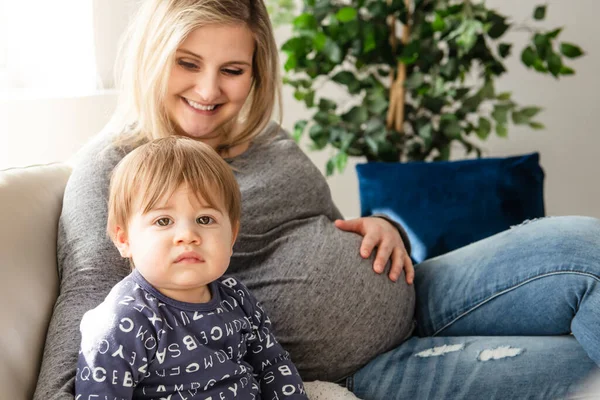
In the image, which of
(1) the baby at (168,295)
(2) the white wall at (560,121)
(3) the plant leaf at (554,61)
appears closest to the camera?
(1) the baby at (168,295)

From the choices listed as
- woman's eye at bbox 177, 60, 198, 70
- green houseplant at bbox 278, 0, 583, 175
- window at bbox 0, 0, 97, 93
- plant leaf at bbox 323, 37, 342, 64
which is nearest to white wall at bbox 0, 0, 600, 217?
green houseplant at bbox 278, 0, 583, 175

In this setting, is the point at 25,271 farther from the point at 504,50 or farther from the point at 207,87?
the point at 504,50

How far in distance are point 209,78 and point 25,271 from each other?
20.1 inches

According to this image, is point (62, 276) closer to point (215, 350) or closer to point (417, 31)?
point (215, 350)

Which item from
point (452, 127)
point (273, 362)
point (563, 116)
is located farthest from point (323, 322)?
point (563, 116)

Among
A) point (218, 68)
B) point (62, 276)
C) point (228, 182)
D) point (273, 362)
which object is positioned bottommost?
point (273, 362)

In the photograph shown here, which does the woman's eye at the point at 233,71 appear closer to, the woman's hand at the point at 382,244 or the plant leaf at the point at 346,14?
the woman's hand at the point at 382,244

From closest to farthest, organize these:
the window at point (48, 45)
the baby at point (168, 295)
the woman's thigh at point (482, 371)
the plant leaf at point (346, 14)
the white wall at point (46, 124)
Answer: the baby at point (168, 295), the woman's thigh at point (482, 371), the white wall at point (46, 124), the window at point (48, 45), the plant leaf at point (346, 14)

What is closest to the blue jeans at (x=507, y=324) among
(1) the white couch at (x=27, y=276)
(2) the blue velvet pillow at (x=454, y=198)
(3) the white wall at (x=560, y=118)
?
(1) the white couch at (x=27, y=276)

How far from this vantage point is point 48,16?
2068mm

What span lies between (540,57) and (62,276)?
71.8 inches

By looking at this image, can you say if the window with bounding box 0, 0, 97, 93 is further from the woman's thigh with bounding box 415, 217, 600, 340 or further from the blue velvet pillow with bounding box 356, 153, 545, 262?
the woman's thigh with bounding box 415, 217, 600, 340

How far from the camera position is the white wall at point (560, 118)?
307cm

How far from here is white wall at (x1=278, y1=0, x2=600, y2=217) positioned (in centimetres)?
307
